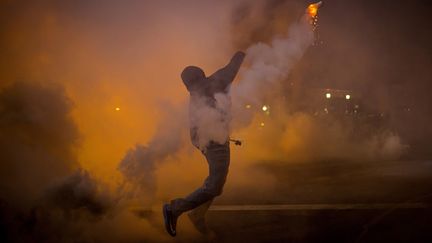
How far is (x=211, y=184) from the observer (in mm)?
4527

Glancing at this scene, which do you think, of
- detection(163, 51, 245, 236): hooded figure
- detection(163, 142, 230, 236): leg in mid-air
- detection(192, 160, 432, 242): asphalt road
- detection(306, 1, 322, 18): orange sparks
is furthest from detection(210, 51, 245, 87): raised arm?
detection(306, 1, 322, 18): orange sparks

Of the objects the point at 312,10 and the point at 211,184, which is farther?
the point at 312,10

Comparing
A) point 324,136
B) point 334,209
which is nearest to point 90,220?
point 334,209

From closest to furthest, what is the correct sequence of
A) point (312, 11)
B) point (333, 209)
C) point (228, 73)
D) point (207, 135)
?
point (207, 135), point (228, 73), point (333, 209), point (312, 11)

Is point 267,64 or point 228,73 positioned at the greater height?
point 267,64

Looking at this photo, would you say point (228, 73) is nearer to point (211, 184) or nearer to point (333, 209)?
point (211, 184)

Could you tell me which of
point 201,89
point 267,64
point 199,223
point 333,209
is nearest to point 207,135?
point 201,89

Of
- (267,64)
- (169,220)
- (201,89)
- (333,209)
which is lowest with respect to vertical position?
(333,209)

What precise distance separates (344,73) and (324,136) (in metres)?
4.02

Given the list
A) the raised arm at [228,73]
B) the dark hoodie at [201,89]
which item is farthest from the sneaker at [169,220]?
the raised arm at [228,73]

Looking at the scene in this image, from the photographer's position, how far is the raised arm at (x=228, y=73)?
480 cm

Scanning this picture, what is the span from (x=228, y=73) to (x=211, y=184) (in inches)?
50.5

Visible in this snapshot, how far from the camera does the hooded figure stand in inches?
178

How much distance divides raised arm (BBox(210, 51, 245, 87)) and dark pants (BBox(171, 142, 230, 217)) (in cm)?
73
